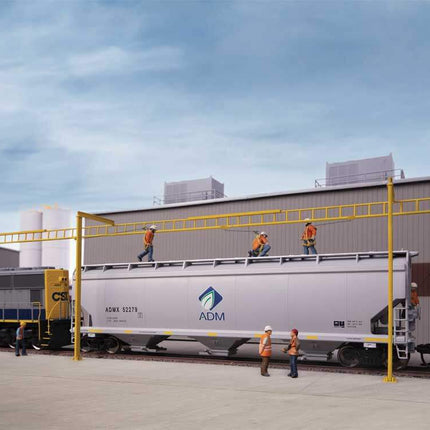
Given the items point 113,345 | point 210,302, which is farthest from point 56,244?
point 210,302

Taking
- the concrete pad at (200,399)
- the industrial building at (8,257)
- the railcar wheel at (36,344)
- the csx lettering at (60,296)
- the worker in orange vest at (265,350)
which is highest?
the industrial building at (8,257)

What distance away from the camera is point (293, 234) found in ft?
82.8

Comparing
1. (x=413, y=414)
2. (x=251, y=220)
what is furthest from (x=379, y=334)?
(x=251, y=220)

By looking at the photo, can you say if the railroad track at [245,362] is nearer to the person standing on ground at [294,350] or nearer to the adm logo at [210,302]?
the adm logo at [210,302]

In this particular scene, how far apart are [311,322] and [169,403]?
6.79 metres

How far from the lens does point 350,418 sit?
10.1 m

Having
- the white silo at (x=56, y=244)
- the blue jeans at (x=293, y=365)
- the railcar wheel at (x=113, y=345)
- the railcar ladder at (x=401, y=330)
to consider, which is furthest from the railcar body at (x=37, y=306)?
the white silo at (x=56, y=244)

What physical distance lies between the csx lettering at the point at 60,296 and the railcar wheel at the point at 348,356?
37.8 ft

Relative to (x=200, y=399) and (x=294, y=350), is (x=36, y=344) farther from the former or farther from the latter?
(x=200, y=399)

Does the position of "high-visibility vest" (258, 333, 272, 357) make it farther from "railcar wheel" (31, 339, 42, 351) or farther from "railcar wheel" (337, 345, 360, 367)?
"railcar wheel" (31, 339, 42, 351)

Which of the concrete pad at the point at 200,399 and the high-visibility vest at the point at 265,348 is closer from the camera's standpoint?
the concrete pad at the point at 200,399

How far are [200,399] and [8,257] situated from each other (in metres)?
38.2

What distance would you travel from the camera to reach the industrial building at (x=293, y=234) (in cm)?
2236

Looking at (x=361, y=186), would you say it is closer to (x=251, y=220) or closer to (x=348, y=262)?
(x=251, y=220)
